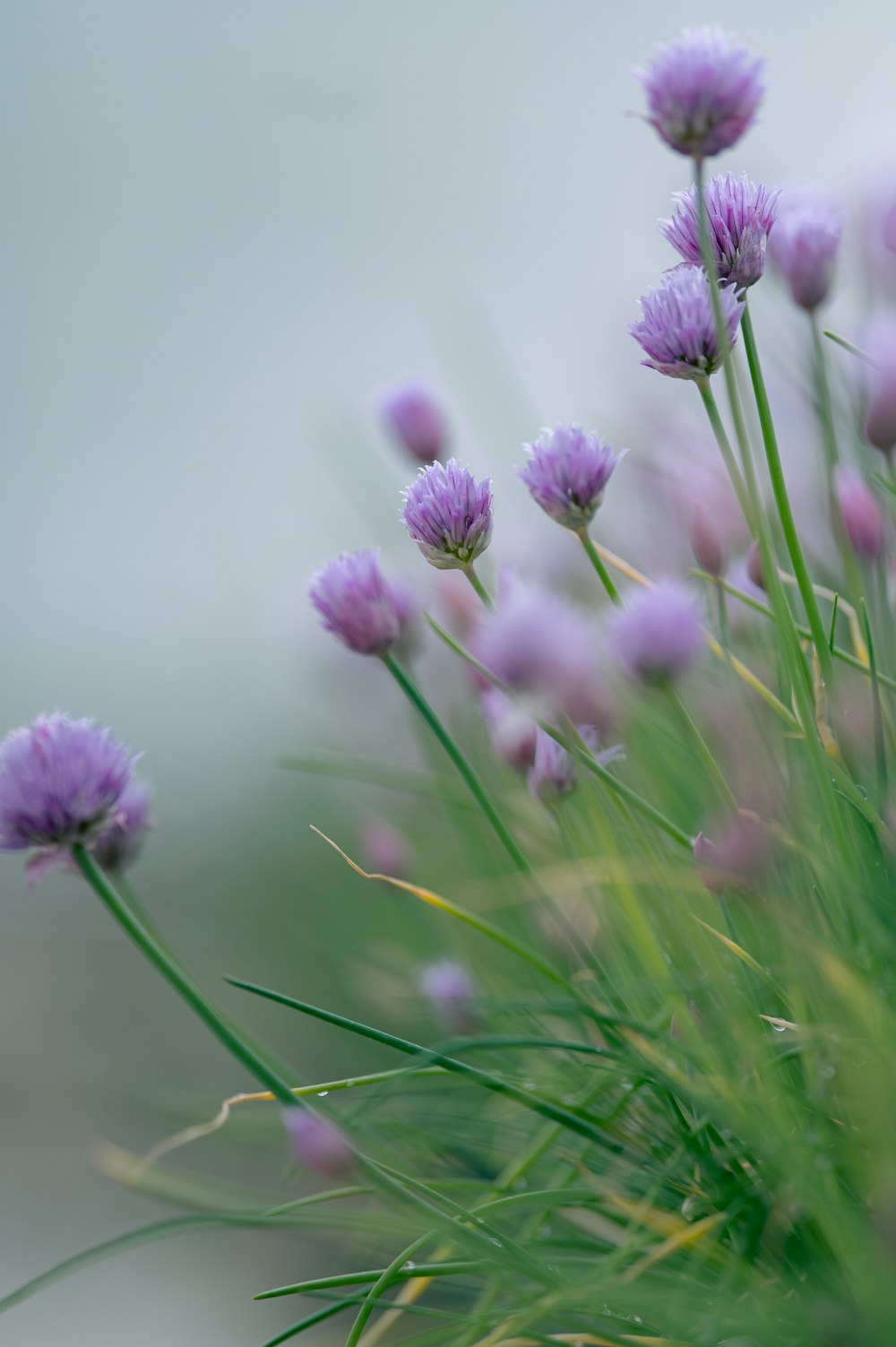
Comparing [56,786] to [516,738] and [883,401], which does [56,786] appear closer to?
[516,738]

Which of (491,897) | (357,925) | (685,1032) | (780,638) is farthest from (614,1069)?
(357,925)

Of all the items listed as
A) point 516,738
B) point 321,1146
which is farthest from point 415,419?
point 321,1146

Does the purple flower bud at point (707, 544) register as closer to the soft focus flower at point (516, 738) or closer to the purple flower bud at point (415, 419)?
the soft focus flower at point (516, 738)

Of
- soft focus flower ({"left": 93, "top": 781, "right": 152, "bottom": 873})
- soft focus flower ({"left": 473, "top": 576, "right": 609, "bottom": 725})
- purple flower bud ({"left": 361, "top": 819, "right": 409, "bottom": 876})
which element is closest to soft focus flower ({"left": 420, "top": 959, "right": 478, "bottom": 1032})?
purple flower bud ({"left": 361, "top": 819, "right": 409, "bottom": 876})

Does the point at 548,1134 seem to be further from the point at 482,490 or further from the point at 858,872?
the point at 482,490

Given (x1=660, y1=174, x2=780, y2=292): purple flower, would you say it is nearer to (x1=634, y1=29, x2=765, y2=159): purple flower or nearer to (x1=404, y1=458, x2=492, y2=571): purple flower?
(x1=634, y1=29, x2=765, y2=159): purple flower

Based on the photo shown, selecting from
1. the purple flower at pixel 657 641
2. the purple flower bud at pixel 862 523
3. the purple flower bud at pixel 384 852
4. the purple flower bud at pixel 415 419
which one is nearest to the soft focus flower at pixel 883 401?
the purple flower bud at pixel 862 523
